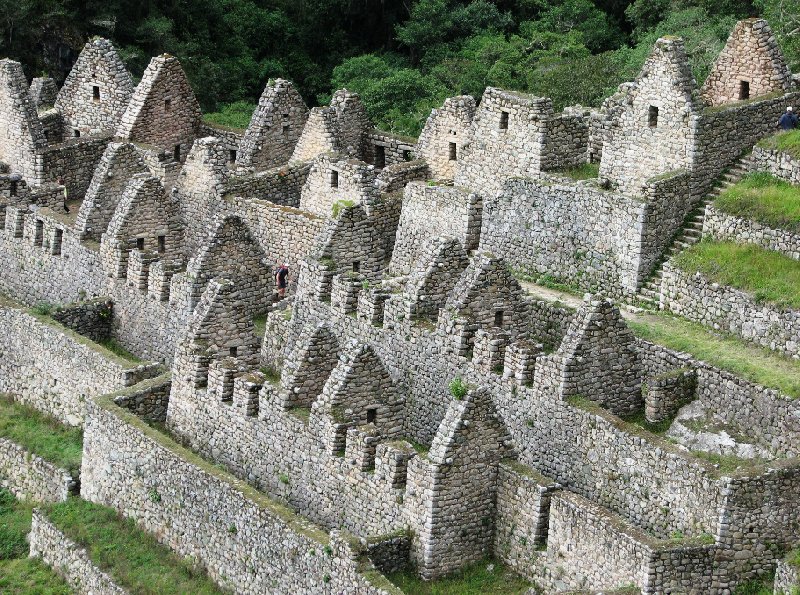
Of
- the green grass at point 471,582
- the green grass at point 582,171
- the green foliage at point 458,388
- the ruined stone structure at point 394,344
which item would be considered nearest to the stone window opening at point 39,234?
the ruined stone structure at point 394,344

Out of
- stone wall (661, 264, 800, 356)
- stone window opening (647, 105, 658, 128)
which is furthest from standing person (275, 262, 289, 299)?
stone wall (661, 264, 800, 356)

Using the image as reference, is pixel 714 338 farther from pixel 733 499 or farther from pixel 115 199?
pixel 115 199

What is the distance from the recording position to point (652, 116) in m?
50.7

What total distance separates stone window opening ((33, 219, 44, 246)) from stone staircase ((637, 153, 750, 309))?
14752 mm

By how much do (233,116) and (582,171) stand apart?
16942 millimetres

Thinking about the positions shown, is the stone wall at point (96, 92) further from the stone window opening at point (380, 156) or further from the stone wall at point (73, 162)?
the stone window opening at point (380, 156)

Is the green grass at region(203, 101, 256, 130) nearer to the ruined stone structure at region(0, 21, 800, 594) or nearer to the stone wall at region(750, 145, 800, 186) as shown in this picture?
the ruined stone structure at region(0, 21, 800, 594)

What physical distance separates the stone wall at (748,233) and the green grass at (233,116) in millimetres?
16434

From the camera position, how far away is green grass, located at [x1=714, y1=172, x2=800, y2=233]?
48344mm

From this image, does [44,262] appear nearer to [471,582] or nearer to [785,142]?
[471,582]

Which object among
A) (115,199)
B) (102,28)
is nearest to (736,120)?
(115,199)

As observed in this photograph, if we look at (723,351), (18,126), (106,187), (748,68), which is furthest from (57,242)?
(723,351)

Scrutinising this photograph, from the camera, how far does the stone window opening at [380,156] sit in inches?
2340

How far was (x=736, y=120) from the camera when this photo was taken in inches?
1996
